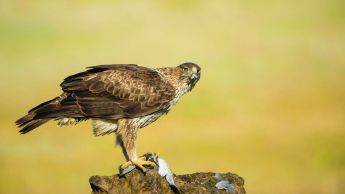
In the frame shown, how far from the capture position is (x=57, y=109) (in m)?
9.84

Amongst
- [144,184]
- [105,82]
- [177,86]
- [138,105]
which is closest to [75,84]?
[105,82]

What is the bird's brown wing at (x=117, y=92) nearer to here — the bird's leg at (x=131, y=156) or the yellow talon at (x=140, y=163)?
the bird's leg at (x=131, y=156)

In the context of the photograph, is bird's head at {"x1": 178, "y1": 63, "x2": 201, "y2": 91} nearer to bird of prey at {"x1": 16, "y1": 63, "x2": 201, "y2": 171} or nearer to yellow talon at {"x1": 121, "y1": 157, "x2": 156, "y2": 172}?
bird of prey at {"x1": 16, "y1": 63, "x2": 201, "y2": 171}

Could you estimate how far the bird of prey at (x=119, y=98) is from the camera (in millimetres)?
9977

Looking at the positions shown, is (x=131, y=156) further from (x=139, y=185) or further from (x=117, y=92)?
(x=117, y=92)

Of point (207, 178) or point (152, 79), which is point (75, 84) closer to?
point (152, 79)

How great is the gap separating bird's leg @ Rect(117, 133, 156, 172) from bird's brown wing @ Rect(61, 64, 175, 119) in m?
0.58

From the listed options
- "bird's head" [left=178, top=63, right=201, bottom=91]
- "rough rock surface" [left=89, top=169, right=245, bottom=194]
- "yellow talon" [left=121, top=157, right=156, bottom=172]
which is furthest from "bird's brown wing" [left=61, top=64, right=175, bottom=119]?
"rough rock surface" [left=89, top=169, right=245, bottom=194]

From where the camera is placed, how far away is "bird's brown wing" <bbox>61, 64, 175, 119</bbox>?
10.1 metres

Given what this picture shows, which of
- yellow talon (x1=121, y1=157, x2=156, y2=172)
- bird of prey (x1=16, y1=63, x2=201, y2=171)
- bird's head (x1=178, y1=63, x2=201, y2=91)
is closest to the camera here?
yellow talon (x1=121, y1=157, x2=156, y2=172)

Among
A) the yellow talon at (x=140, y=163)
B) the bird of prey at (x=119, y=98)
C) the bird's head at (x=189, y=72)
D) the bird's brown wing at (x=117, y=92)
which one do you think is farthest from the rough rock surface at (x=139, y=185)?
the bird's head at (x=189, y=72)

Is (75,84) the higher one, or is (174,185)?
(75,84)

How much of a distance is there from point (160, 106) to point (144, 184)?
2.12 meters

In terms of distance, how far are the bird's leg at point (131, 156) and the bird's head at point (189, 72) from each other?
1760 mm
